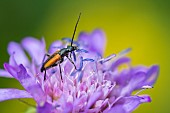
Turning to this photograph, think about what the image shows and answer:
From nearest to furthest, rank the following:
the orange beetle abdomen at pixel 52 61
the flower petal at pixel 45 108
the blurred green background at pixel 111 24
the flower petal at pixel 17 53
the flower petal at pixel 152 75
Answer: the flower petal at pixel 45 108 → the orange beetle abdomen at pixel 52 61 → the flower petal at pixel 152 75 → the flower petal at pixel 17 53 → the blurred green background at pixel 111 24

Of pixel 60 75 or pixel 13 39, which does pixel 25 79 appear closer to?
pixel 60 75

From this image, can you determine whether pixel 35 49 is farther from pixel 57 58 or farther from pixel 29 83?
pixel 29 83

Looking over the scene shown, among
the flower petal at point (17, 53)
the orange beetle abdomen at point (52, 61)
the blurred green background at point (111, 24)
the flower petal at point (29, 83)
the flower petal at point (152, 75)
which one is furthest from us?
the blurred green background at point (111, 24)

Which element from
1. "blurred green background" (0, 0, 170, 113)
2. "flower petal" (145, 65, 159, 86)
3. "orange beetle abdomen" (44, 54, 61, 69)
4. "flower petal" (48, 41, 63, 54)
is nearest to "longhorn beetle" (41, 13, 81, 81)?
"orange beetle abdomen" (44, 54, 61, 69)

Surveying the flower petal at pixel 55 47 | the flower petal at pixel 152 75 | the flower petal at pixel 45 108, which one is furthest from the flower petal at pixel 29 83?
the flower petal at pixel 152 75

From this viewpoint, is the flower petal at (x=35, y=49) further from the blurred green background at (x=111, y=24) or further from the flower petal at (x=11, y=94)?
the blurred green background at (x=111, y=24)

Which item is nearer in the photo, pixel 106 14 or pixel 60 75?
pixel 60 75

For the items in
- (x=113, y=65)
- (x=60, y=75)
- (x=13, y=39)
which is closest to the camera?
(x=60, y=75)

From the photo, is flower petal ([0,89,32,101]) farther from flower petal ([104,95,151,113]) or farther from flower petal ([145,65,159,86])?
flower petal ([145,65,159,86])

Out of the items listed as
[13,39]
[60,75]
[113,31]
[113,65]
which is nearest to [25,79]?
[60,75]
